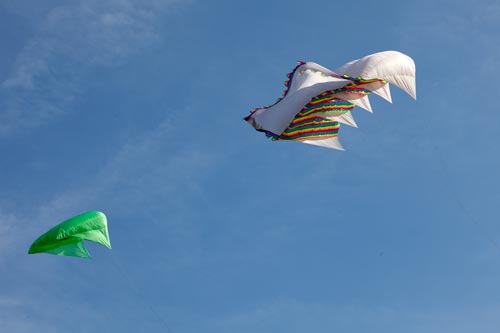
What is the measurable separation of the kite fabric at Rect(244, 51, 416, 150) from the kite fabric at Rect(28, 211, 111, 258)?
13.6 metres

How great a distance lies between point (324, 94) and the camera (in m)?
53.5

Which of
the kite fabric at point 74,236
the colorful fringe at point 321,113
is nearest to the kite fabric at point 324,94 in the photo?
the colorful fringe at point 321,113

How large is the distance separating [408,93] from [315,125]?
21.5 ft

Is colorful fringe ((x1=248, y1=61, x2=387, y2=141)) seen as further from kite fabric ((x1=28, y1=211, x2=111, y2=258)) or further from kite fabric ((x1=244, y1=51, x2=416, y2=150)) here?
kite fabric ((x1=28, y1=211, x2=111, y2=258))

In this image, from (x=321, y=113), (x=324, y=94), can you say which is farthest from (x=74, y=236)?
(x=324, y=94)

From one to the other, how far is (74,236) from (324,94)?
2006 centimetres

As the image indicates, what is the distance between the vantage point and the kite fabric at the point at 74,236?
57.4 meters

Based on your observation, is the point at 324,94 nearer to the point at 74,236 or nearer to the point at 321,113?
the point at 321,113

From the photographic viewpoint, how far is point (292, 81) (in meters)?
55.3

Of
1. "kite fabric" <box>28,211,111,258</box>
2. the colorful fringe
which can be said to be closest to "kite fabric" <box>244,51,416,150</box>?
the colorful fringe

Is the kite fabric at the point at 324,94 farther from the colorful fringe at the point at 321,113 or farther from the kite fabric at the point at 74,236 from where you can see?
the kite fabric at the point at 74,236

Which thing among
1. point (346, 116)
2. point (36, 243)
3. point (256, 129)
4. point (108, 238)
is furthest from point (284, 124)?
point (36, 243)

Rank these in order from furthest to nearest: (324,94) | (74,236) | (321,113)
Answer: (74,236), (321,113), (324,94)

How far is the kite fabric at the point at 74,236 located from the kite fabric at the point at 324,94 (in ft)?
44.6
